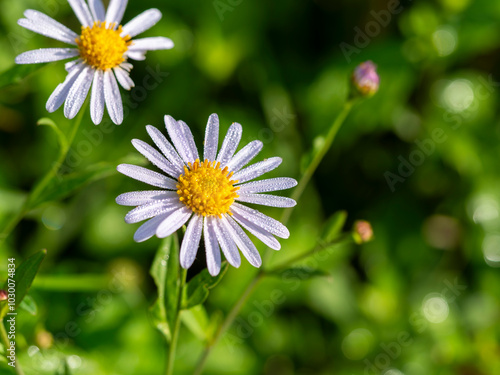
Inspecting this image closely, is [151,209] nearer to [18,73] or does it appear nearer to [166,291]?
[166,291]

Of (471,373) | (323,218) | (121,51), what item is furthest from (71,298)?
Result: (471,373)

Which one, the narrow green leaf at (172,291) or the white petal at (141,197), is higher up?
the white petal at (141,197)

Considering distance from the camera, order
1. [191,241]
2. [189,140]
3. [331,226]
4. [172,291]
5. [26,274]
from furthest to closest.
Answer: [331,226], [189,140], [172,291], [191,241], [26,274]

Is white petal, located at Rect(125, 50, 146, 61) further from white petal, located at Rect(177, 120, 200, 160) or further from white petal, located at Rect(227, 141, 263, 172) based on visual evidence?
white petal, located at Rect(227, 141, 263, 172)

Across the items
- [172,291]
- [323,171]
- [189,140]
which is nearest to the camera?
[172,291]

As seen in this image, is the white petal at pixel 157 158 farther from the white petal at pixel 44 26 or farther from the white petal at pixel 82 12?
the white petal at pixel 82 12

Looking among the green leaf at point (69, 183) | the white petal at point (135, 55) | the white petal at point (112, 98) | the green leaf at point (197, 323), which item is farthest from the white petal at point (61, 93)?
the green leaf at point (197, 323)

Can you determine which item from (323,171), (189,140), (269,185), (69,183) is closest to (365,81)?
(269,185)
